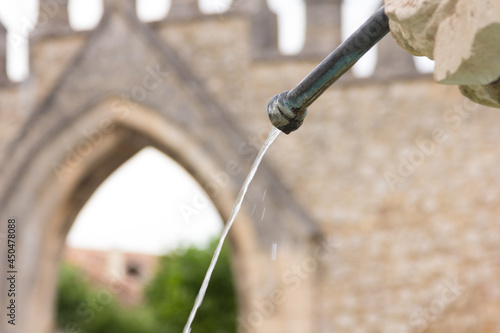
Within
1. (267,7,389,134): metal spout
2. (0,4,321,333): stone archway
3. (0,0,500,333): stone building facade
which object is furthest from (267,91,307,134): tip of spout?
(0,4,321,333): stone archway

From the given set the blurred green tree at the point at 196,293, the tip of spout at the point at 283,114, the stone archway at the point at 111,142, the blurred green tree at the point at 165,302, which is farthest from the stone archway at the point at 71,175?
the blurred green tree at the point at 196,293

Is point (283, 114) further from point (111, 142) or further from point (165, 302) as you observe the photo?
point (165, 302)

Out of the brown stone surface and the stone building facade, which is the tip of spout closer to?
the brown stone surface

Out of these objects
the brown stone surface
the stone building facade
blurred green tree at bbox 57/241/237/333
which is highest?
the brown stone surface

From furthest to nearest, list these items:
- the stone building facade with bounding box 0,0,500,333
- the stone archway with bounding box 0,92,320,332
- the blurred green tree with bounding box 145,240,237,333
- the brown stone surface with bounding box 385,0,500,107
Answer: the blurred green tree with bounding box 145,240,237,333
the stone archway with bounding box 0,92,320,332
the stone building facade with bounding box 0,0,500,333
the brown stone surface with bounding box 385,0,500,107

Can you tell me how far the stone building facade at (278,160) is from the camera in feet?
21.0

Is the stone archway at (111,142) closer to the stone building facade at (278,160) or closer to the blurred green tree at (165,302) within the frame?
the stone building facade at (278,160)

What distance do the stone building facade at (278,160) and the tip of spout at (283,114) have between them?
15.5 ft

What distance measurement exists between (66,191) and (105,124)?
2.69ft

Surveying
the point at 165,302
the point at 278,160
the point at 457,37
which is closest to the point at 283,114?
the point at 457,37

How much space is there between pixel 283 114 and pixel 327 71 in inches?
6.0

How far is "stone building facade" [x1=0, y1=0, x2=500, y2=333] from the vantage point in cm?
640

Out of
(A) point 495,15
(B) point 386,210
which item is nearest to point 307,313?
(B) point 386,210

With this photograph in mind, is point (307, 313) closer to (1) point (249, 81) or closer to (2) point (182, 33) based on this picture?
(1) point (249, 81)
